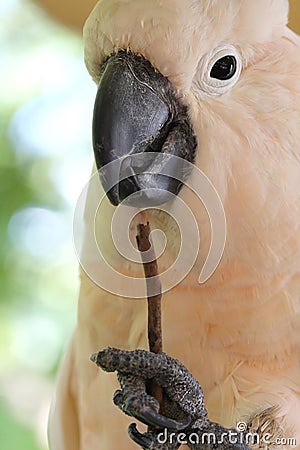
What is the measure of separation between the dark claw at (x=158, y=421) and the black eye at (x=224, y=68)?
0.47m

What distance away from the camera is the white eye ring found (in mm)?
923

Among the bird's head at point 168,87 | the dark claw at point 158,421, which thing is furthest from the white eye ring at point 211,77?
the dark claw at point 158,421

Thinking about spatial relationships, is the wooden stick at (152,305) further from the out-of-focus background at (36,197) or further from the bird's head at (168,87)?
the out-of-focus background at (36,197)

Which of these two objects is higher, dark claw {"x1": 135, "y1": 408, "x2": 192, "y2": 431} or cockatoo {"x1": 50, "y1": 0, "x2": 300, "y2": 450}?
cockatoo {"x1": 50, "y1": 0, "x2": 300, "y2": 450}

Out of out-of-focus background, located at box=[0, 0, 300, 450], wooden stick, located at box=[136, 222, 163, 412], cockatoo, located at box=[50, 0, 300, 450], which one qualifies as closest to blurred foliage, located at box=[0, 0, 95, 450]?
out-of-focus background, located at box=[0, 0, 300, 450]

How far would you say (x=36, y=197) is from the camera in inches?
116

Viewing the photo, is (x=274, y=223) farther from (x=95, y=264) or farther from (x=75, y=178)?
(x=75, y=178)

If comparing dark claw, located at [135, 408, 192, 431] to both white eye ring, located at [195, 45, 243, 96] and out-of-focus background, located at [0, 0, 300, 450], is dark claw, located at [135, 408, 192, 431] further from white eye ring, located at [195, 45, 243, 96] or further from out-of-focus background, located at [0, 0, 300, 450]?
out-of-focus background, located at [0, 0, 300, 450]

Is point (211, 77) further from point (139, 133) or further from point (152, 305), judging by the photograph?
point (152, 305)

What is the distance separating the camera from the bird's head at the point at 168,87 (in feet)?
2.78

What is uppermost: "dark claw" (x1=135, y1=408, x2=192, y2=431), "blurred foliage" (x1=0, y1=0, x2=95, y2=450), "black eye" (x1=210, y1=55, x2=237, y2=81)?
"blurred foliage" (x1=0, y1=0, x2=95, y2=450)

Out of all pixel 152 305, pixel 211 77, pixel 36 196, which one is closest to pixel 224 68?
pixel 211 77

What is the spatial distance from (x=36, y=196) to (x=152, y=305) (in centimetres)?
228

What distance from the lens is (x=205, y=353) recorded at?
40.6 inches
